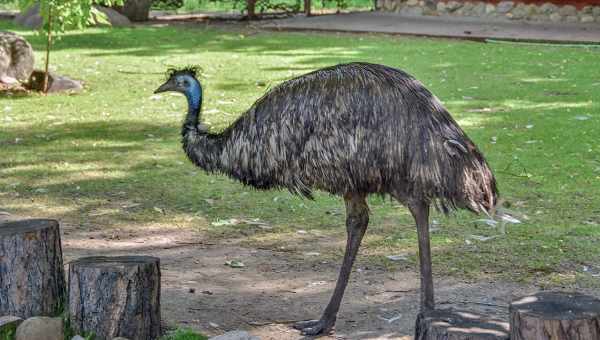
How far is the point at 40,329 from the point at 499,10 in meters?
17.3

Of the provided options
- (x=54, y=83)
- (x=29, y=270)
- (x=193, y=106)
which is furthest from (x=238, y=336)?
(x=54, y=83)

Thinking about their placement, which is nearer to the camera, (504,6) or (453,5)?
(504,6)

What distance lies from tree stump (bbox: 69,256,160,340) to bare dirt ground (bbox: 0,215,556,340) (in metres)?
Result: 0.35

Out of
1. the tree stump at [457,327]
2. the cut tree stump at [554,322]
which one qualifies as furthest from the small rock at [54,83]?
the cut tree stump at [554,322]

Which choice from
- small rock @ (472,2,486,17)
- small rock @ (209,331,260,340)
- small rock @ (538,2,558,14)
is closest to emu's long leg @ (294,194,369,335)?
small rock @ (209,331,260,340)

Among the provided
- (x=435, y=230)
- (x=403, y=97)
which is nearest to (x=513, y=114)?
(x=435, y=230)

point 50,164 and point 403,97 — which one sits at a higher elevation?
point 403,97

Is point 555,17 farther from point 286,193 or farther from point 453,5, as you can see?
point 286,193

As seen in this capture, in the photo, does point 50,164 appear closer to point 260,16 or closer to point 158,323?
point 158,323

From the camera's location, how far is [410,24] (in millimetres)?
20422

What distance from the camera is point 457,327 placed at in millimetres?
4336

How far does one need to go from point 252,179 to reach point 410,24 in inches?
603

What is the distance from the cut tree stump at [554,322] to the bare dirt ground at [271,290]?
105 centimetres

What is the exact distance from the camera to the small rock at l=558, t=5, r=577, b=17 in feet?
66.8
